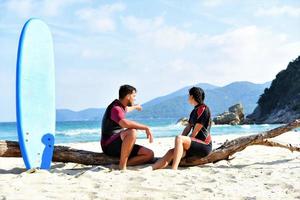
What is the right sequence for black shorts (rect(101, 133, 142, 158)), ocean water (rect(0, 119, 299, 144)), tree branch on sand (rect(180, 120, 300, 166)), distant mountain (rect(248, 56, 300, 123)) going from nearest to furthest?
black shorts (rect(101, 133, 142, 158)) → tree branch on sand (rect(180, 120, 300, 166)) → ocean water (rect(0, 119, 299, 144)) → distant mountain (rect(248, 56, 300, 123))

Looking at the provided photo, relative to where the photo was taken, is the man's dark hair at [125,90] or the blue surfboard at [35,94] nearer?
the blue surfboard at [35,94]

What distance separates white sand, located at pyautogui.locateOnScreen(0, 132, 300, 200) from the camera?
175 inches

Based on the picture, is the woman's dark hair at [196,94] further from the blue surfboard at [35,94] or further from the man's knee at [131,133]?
the blue surfboard at [35,94]

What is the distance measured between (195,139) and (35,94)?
2373 millimetres

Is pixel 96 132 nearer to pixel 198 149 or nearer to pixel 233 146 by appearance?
pixel 233 146

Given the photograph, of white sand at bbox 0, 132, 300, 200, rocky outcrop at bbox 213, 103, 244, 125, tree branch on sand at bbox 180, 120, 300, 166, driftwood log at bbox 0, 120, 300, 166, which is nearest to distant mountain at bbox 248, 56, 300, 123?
rocky outcrop at bbox 213, 103, 244, 125

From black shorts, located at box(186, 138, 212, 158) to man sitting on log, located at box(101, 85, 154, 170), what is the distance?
0.61 m

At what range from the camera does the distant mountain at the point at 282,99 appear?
66062 mm

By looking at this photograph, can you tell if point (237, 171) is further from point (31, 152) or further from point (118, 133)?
point (31, 152)

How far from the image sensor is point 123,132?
6.04m

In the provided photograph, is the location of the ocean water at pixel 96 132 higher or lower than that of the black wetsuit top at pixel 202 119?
lower

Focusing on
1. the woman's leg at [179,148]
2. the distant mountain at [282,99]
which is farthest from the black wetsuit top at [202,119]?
the distant mountain at [282,99]

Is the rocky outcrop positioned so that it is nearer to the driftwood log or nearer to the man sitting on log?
the driftwood log

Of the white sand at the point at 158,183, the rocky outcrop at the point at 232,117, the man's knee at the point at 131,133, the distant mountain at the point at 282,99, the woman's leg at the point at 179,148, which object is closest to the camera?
the white sand at the point at 158,183
